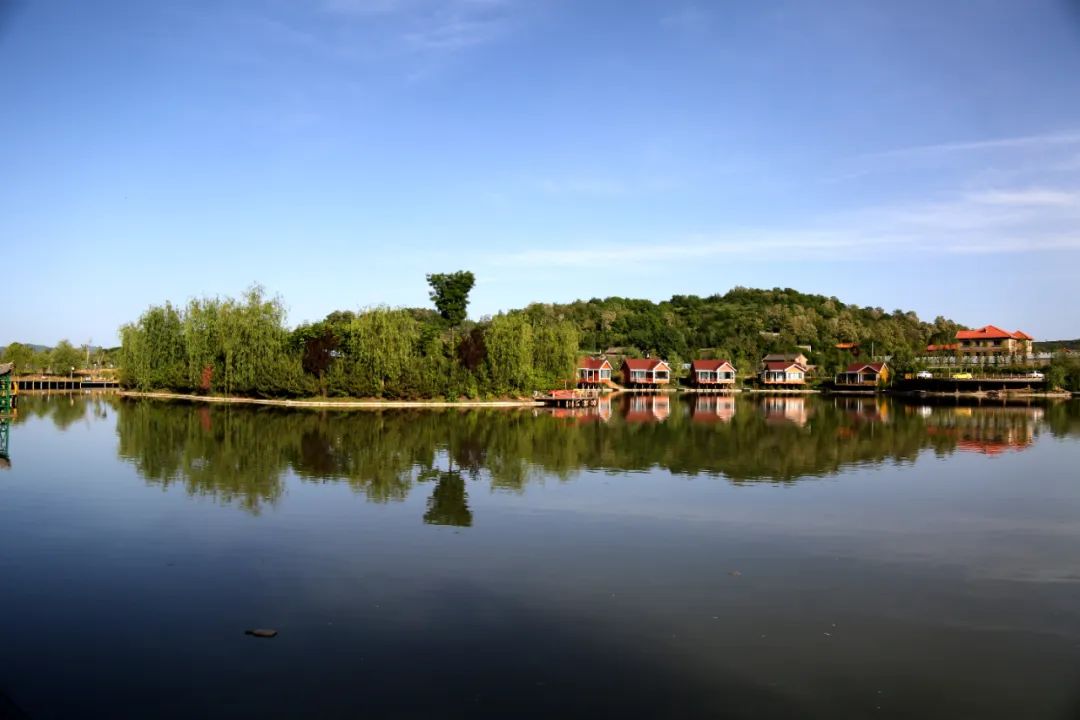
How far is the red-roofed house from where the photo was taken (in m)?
75.3

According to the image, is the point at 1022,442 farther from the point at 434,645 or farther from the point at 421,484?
the point at 434,645

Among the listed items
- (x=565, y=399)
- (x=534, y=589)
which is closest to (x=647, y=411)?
(x=565, y=399)

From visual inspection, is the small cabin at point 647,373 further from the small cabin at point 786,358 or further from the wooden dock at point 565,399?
the wooden dock at point 565,399

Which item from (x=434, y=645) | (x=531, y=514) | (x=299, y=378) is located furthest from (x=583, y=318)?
(x=434, y=645)

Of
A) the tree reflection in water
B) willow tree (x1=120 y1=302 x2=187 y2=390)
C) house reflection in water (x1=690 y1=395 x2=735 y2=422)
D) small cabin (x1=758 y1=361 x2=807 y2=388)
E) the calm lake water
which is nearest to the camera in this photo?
the calm lake water

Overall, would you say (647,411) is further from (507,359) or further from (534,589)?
(534,589)

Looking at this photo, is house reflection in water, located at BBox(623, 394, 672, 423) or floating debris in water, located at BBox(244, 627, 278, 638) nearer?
floating debris in water, located at BBox(244, 627, 278, 638)

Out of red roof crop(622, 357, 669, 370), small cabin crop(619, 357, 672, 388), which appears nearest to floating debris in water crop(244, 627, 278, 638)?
small cabin crop(619, 357, 672, 388)

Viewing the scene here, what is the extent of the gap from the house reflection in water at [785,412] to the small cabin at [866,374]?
Answer: 48.9ft

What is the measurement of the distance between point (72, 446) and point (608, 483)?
16.0 m

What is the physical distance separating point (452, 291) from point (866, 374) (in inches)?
1420

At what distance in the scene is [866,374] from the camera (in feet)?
225

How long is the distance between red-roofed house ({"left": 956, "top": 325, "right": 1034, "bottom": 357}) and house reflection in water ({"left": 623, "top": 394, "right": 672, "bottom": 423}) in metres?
39.9

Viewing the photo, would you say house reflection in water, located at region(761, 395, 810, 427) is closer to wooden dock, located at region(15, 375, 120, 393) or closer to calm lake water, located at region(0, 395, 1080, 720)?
calm lake water, located at region(0, 395, 1080, 720)
